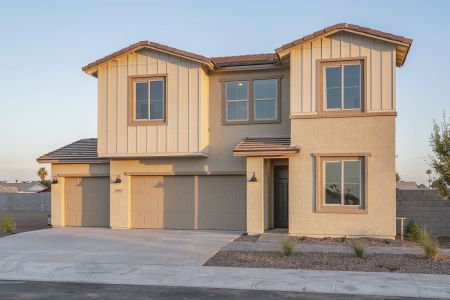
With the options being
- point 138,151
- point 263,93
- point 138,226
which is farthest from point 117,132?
point 263,93

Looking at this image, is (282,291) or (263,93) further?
(263,93)

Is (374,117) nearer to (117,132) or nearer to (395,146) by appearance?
(395,146)

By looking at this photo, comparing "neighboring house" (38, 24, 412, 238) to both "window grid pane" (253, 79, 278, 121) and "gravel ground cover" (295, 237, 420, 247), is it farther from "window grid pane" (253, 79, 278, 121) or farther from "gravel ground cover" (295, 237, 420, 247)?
"gravel ground cover" (295, 237, 420, 247)

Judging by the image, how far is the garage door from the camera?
21062 millimetres

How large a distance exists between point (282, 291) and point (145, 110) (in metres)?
10.6

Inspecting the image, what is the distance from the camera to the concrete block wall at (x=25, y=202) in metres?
40.2

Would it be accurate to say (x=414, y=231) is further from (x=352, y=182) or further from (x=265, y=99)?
(x=265, y=99)

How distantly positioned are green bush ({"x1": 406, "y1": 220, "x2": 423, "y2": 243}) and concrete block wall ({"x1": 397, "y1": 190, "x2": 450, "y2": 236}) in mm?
496

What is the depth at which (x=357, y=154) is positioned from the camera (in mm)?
16766

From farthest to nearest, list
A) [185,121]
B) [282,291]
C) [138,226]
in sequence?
[138,226]
[185,121]
[282,291]

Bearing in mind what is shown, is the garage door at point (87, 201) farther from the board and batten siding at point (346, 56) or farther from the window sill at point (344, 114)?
the board and batten siding at point (346, 56)

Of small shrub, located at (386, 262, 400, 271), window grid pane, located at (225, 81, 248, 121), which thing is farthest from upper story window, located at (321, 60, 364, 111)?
small shrub, located at (386, 262, 400, 271)

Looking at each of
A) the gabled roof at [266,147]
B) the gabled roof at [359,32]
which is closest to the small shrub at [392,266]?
the gabled roof at [266,147]

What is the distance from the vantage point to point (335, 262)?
12.7 m
